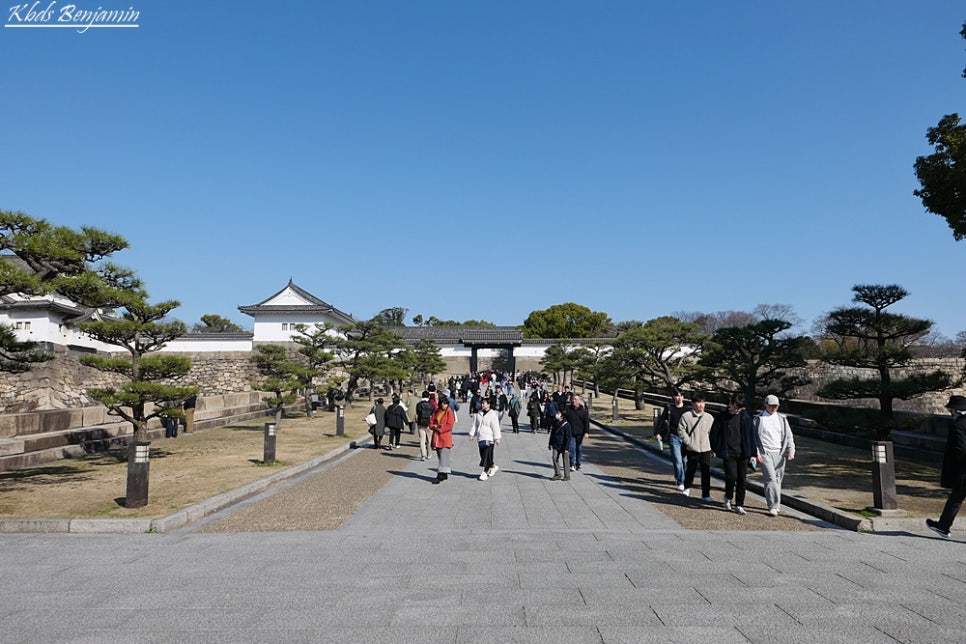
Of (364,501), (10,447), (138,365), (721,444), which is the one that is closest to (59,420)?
(10,447)

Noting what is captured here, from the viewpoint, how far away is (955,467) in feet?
21.6

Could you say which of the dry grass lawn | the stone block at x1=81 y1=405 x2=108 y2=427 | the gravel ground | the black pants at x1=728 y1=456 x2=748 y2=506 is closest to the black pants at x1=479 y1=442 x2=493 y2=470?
the gravel ground

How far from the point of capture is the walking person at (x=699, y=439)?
9008 millimetres

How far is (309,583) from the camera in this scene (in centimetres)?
503

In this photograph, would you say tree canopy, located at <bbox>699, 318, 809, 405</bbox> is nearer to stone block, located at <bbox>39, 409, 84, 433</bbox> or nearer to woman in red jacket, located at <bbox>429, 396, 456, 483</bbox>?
woman in red jacket, located at <bbox>429, 396, 456, 483</bbox>

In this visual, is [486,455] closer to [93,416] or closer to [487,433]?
[487,433]

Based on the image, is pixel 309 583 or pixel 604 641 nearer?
pixel 604 641

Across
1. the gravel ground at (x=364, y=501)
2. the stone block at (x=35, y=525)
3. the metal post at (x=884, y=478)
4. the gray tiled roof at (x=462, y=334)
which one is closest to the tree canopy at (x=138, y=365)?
the gravel ground at (x=364, y=501)

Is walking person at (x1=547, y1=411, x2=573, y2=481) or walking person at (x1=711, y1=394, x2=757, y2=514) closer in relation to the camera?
walking person at (x1=711, y1=394, x2=757, y2=514)

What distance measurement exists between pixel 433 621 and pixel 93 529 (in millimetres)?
5482

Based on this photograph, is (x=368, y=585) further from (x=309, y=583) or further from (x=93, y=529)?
(x=93, y=529)

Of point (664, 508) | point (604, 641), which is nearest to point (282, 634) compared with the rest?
point (604, 641)

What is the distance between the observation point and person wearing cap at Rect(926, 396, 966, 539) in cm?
651

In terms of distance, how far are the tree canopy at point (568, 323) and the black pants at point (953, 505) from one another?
6922 centimetres
